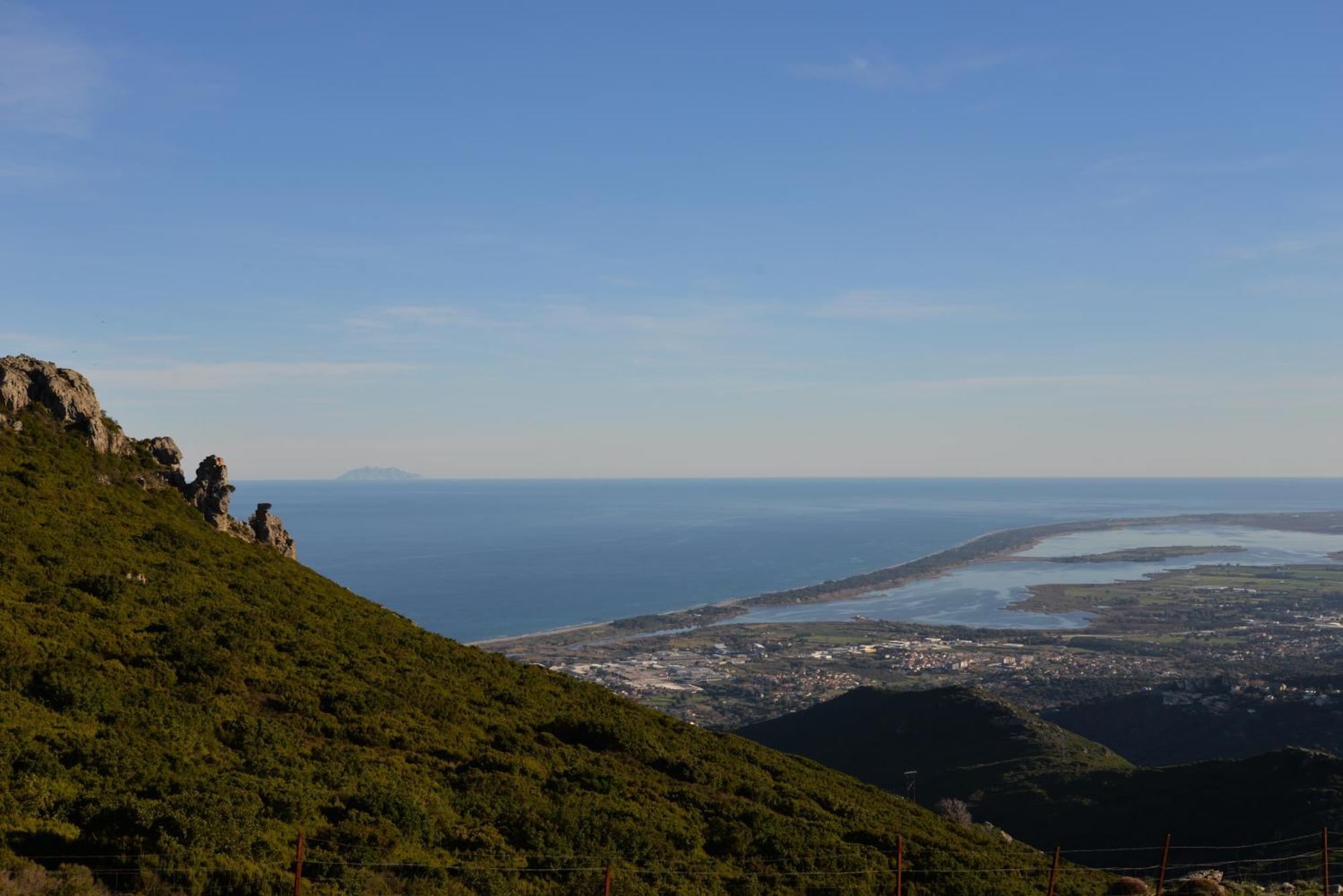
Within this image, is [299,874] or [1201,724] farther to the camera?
[1201,724]

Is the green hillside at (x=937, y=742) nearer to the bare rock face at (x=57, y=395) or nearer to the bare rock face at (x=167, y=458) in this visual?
the bare rock face at (x=167, y=458)

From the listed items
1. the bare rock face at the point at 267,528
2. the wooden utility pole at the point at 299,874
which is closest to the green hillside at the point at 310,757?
the wooden utility pole at the point at 299,874

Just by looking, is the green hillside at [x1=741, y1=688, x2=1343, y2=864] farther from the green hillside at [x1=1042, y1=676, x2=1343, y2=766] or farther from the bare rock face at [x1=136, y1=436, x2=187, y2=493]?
the bare rock face at [x1=136, y1=436, x2=187, y2=493]

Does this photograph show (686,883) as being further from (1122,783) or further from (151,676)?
(1122,783)

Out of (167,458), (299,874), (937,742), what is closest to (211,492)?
(167,458)

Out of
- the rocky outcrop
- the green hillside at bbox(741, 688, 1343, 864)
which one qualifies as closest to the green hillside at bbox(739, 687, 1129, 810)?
the green hillside at bbox(741, 688, 1343, 864)

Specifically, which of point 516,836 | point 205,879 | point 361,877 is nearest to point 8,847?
point 205,879

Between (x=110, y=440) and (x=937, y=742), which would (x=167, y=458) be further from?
(x=937, y=742)
